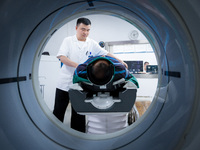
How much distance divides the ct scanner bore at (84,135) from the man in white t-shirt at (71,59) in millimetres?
480

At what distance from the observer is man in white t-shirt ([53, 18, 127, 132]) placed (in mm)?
1375

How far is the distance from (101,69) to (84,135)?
41 cm

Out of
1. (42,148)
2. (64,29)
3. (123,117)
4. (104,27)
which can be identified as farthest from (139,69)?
(42,148)

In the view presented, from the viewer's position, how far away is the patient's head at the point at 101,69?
3.25 feet

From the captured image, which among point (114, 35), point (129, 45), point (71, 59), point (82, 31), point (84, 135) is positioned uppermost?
point (114, 35)

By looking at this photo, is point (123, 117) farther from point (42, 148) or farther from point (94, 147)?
point (42, 148)

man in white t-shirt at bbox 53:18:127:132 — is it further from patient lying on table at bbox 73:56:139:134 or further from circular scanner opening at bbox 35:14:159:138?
circular scanner opening at bbox 35:14:159:138

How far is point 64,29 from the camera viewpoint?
368 cm

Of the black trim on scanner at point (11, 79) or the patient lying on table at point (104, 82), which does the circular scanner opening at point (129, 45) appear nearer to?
the patient lying on table at point (104, 82)

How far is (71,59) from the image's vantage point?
1465mm

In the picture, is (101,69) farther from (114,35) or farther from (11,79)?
(114,35)

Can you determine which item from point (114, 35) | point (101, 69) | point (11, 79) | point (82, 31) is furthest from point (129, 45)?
point (11, 79)

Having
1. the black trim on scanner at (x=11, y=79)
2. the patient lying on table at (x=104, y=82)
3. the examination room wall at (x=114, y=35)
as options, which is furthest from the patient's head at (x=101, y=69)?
the examination room wall at (x=114, y=35)

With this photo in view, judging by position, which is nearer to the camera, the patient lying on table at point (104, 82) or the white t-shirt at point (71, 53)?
the patient lying on table at point (104, 82)
